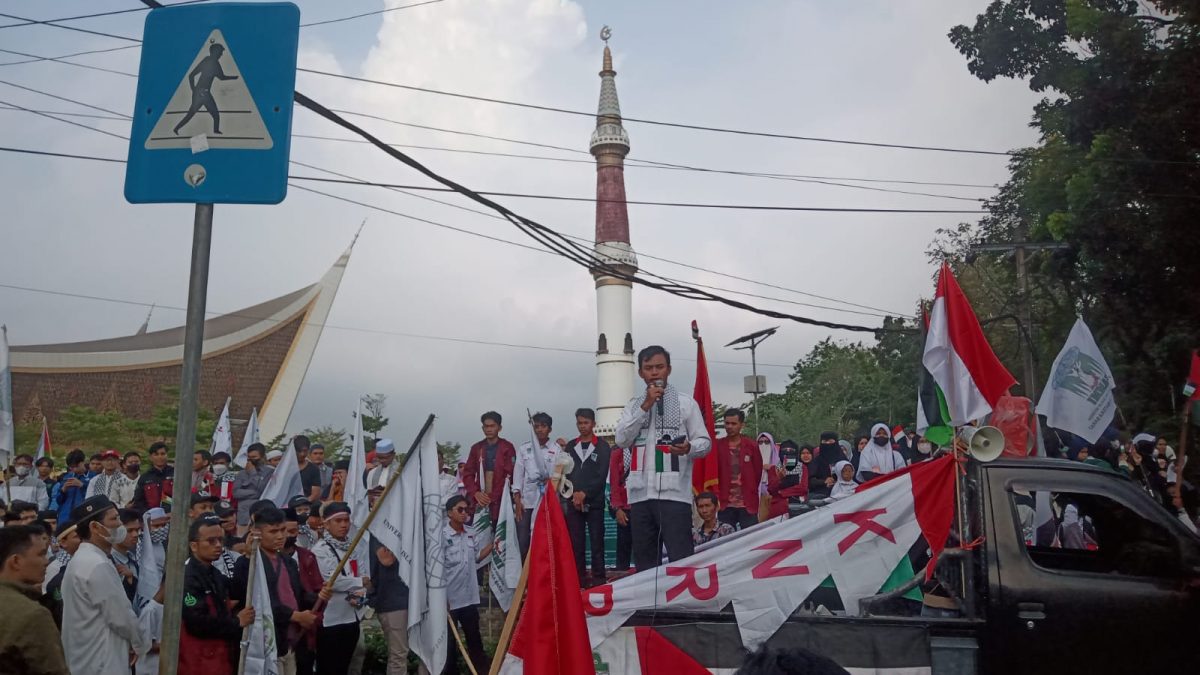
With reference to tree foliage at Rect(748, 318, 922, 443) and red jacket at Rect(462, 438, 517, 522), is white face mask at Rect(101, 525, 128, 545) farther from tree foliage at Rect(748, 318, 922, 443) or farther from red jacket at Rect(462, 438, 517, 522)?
tree foliage at Rect(748, 318, 922, 443)

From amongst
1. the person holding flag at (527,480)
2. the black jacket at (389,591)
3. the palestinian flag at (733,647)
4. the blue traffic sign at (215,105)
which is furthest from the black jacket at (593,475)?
the blue traffic sign at (215,105)

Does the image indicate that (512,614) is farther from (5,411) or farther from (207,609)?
(5,411)

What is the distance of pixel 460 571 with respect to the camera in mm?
8359

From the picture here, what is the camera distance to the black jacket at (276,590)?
21.5ft

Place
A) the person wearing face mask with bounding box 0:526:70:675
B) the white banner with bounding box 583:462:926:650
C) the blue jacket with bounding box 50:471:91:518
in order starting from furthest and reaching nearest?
the blue jacket with bounding box 50:471:91:518 < the white banner with bounding box 583:462:926:650 < the person wearing face mask with bounding box 0:526:70:675

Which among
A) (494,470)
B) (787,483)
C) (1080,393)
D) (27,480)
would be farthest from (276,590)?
(1080,393)

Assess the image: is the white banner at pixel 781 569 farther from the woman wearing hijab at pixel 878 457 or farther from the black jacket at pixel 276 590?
the woman wearing hijab at pixel 878 457

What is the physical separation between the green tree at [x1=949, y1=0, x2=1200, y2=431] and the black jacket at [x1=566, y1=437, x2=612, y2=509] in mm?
12484

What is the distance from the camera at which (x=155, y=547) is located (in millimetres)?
7469

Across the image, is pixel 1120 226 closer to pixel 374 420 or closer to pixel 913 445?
pixel 913 445

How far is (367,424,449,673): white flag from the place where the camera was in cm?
683

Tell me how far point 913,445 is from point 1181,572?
8416mm

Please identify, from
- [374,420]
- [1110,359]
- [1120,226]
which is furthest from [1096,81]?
[374,420]

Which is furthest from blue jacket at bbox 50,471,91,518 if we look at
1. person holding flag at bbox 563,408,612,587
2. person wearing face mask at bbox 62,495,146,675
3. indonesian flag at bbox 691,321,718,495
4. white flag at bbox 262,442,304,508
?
indonesian flag at bbox 691,321,718,495
